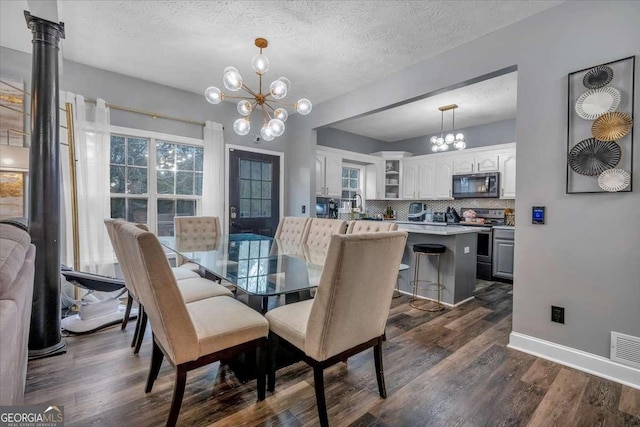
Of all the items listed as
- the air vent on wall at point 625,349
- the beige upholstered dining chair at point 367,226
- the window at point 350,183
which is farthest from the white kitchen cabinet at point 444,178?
the air vent on wall at point 625,349

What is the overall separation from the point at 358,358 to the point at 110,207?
10.7 feet

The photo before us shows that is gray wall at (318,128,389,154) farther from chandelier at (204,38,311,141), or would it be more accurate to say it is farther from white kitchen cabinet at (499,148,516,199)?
chandelier at (204,38,311,141)

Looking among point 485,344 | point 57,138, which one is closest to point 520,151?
point 485,344

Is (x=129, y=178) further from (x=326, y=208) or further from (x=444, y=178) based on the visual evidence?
(x=444, y=178)

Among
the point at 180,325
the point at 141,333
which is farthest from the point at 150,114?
the point at 180,325

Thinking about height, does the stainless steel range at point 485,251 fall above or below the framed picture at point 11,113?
below

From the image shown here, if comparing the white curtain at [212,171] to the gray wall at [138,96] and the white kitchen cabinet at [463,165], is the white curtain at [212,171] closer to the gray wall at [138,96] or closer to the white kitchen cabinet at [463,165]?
the gray wall at [138,96]

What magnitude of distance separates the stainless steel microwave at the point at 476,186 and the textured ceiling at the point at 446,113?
3.21 ft

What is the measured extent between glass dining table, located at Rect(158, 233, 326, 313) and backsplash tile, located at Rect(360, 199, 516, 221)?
11.0 ft

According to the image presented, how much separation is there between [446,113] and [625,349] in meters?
3.79

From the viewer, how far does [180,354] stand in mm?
1341

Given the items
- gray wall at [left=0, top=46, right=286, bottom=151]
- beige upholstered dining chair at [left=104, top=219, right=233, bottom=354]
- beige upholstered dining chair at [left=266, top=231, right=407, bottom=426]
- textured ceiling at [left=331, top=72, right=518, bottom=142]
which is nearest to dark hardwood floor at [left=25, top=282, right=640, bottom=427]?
beige upholstered dining chair at [left=104, top=219, right=233, bottom=354]

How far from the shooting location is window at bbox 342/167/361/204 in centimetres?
623

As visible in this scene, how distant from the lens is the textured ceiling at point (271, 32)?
2262 millimetres
